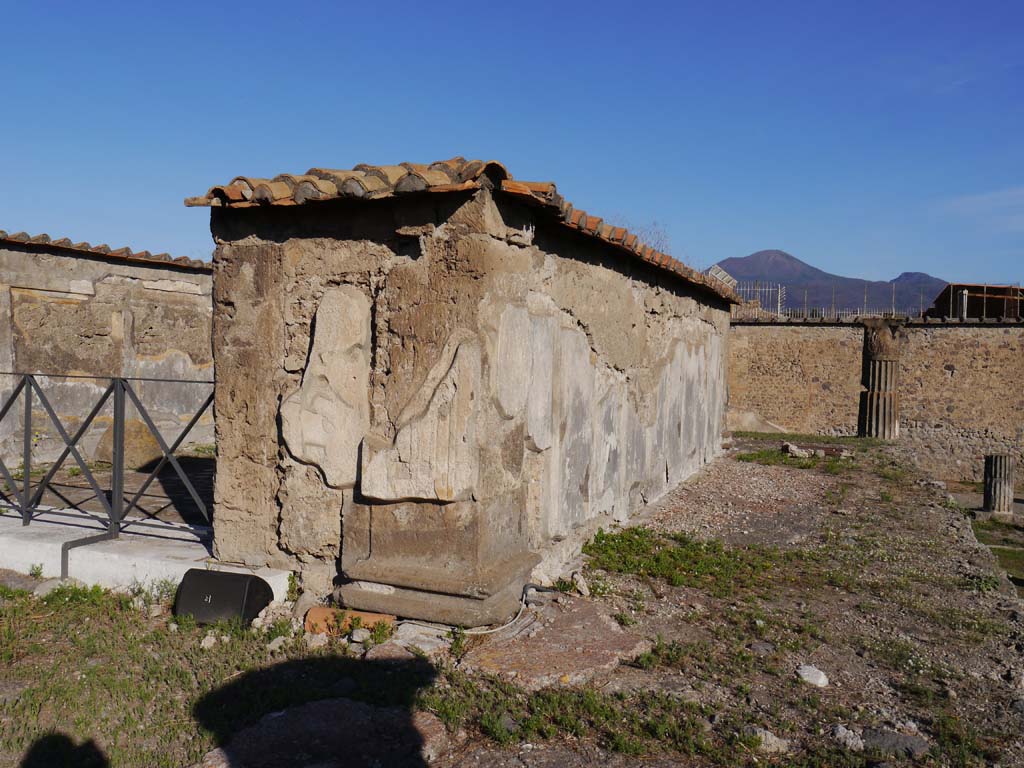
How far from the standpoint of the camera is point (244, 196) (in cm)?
446

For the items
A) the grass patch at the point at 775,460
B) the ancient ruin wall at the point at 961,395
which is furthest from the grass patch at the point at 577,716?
the ancient ruin wall at the point at 961,395

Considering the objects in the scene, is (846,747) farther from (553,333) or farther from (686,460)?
(686,460)

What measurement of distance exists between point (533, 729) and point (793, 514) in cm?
498

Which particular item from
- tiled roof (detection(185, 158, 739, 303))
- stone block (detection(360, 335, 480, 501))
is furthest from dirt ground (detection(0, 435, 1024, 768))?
tiled roof (detection(185, 158, 739, 303))

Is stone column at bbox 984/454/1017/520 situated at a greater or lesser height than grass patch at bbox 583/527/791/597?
lesser

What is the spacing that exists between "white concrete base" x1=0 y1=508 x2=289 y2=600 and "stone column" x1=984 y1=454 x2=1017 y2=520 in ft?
41.1

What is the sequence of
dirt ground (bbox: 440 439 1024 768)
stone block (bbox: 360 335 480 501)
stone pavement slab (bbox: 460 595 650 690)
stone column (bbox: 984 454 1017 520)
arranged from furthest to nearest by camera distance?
stone column (bbox: 984 454 1017 520) < stone block (bbox: 360 335 480 501) < stone pavement slab (bbox: 460 595 650 690) < dirt ground (bbox: 440 439 1024 768)

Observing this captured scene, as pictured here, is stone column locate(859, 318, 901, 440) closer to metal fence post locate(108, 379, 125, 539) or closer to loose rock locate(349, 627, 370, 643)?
loose rock locate(349, 627, 370, 643)

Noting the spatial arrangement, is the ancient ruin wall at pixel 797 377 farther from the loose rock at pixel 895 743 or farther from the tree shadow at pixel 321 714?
the tree shadow at pixel 321 714

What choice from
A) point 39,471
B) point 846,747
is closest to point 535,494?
point 846,747

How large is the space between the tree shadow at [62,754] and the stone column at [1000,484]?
13.6 m

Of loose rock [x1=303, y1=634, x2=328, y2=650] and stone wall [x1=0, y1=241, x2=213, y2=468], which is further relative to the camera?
stone wall [x1=0, y1=241, x2=213, y2=468]

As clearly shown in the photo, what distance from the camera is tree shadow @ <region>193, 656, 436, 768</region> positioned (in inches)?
111

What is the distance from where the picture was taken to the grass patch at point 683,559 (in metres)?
5.00
